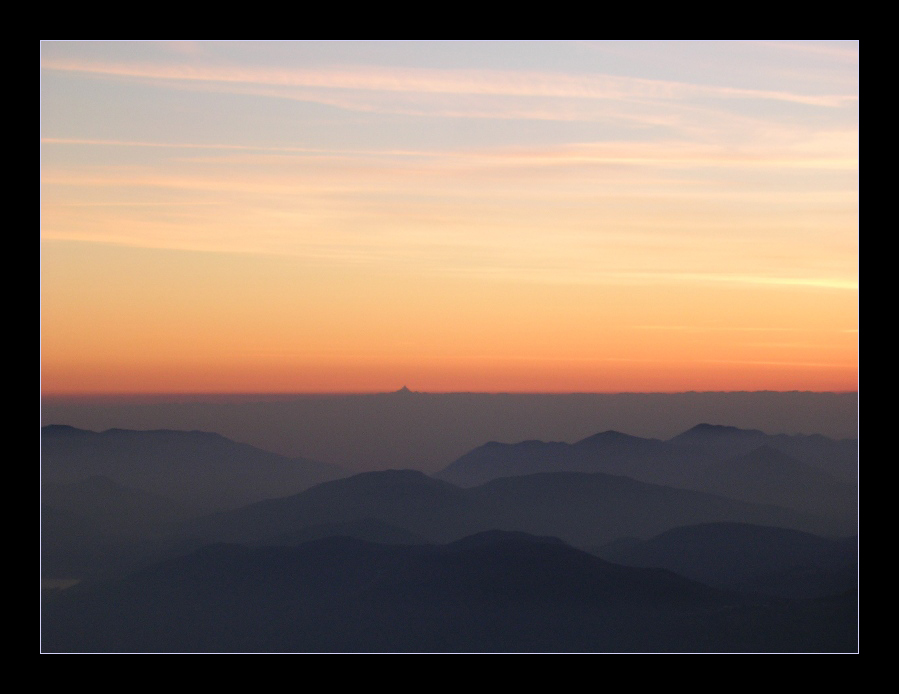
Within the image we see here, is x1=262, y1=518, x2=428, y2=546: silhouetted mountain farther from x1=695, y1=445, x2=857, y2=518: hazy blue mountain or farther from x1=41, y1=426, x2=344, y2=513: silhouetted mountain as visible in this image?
x1=695, y1=445, x2=857, y2=518: hazy blue mountain

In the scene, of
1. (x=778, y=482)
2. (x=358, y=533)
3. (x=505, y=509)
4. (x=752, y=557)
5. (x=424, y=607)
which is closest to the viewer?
(x=424, y=607)

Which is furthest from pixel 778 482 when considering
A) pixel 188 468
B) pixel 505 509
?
pixel 188 468

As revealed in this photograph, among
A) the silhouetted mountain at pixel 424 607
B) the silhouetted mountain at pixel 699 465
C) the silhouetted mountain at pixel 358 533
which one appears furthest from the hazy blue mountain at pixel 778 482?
the silhouetted mountain at pixel 358 533

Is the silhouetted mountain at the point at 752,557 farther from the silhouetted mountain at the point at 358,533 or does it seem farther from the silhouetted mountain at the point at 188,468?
the silhouetted mountain at the point at 188,468

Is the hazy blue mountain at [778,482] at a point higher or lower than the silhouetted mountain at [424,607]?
higher

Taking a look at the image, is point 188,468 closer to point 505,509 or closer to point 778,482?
point 505,509
